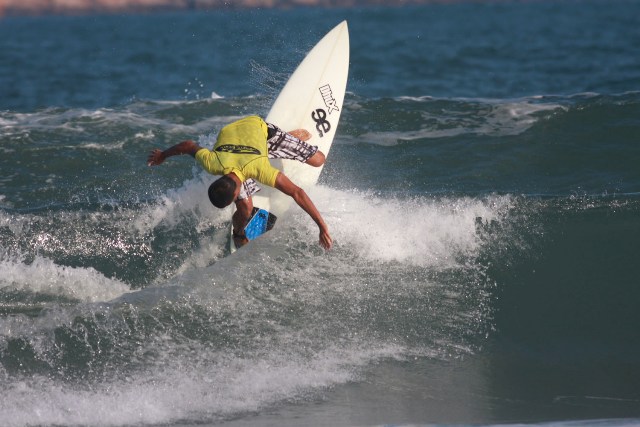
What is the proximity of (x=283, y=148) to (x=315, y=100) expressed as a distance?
1.26 metres

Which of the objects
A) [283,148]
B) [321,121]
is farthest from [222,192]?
[321,121]

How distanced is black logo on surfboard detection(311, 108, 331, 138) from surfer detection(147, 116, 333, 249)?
0.83 meters

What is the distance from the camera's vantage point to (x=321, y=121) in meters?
8.40

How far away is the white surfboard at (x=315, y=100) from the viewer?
8.19 m

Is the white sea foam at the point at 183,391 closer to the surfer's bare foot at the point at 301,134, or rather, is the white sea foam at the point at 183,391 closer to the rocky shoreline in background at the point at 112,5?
the surfer's bare foot at the point at 301,134

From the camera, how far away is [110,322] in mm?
6258

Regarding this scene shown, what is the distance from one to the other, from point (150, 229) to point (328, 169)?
228cm

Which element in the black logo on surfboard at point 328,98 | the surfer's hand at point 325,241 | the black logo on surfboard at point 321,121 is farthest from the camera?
the black logo on surfboard at point 328,98

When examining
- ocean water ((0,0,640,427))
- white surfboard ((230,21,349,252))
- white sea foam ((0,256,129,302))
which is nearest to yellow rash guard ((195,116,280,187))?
ocean water ((0,0,640,427))

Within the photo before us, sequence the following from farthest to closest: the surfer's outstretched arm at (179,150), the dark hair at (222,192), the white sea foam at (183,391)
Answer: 1. the surfer's outstretched arm at (179,150)
2. the dark hair at (222,192)
3. the white sea foam at (183,391)

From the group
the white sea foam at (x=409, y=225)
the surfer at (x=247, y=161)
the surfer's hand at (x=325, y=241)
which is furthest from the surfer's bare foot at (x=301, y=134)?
the surfer's hand at (x=325, y=241)

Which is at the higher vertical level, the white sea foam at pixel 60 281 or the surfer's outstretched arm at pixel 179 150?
the surfer's outstretched arm at pixel 179 150

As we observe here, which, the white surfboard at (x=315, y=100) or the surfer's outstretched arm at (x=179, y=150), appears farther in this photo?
the white surfboard at (x=315, y=100)

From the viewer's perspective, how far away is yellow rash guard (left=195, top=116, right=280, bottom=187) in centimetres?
647
